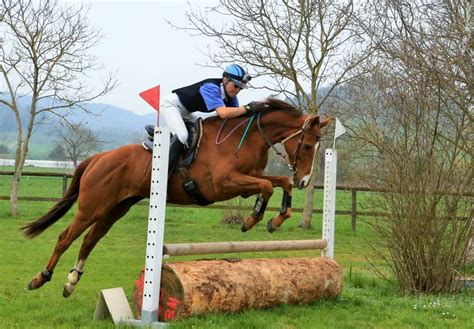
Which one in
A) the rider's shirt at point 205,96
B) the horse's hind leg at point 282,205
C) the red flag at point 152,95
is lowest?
the horse's hind leg at point 282,205

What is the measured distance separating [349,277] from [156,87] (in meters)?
4.14

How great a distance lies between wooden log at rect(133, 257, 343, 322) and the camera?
429 cm

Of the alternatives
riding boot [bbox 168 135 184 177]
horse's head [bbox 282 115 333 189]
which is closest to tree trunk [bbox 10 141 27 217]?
riding boot [bbox 168 135 184 177]

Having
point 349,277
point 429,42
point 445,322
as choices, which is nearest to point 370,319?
point 445,322

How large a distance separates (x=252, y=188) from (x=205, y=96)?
0.88m

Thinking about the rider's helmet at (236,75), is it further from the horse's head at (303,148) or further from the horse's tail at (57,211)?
the horse's tail at (57,211)

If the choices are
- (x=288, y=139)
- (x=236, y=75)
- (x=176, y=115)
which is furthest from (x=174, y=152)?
(x=288, y=139)

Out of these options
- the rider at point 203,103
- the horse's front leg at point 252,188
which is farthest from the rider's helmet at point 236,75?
the horse's front leg at point 252,188

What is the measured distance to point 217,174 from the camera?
4512 mm

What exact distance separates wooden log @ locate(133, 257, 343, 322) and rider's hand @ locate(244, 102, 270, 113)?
4.16ft

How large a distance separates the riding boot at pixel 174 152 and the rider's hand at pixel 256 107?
2.07 ft

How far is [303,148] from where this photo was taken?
455 centimetres

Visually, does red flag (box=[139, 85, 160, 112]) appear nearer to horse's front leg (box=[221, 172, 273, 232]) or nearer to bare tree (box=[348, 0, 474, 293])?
horse's front leg (box=[221, 172, 273, 232])

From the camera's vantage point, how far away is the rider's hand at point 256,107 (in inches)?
186
